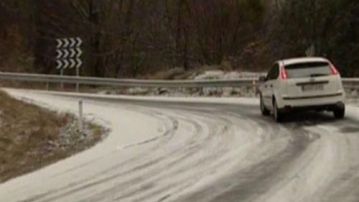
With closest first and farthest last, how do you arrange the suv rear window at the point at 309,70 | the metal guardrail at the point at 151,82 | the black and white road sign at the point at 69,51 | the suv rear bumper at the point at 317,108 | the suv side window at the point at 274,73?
the suv rear bumper at the point at 317,108, the suv rear window at the point at 309,70, the suv side window at the point at 274,73, the metal guardrail at the point at 151,82, the black and white road sign at the point at 69,51

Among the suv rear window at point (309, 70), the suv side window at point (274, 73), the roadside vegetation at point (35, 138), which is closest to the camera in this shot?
the roadside vegetation at point (35, 138)

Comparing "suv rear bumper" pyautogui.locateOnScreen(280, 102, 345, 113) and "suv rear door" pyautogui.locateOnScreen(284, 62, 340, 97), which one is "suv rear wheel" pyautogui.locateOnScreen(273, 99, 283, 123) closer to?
"suv rear bumper" pyautogui.locateOnScreen(280, 102, 345, 113)

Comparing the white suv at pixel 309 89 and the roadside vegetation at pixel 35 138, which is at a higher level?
the white suv at pixel 309 89

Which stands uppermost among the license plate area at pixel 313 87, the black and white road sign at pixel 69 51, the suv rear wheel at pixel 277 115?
the black and white road sign at pixel 69 51

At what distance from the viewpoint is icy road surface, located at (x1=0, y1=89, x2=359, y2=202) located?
398 inches

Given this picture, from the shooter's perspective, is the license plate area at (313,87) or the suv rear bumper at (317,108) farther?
the license plate area at (313,87)

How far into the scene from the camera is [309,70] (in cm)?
1836

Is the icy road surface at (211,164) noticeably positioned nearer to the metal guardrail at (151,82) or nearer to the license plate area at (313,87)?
the license plate area at (313,87)

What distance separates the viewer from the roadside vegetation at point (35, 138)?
48.5ft

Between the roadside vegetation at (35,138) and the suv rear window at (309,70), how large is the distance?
479cm

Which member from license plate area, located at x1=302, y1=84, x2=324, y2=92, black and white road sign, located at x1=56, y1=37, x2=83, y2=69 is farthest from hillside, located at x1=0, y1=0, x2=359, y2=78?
license plate area, located at x1=302, y1=84, x2=324, y2=92

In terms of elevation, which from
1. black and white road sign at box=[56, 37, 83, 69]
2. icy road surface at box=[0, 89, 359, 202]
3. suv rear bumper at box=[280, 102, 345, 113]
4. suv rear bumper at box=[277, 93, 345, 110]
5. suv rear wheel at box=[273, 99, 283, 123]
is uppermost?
black and white road sign at box=[56, 37, 83, 69]

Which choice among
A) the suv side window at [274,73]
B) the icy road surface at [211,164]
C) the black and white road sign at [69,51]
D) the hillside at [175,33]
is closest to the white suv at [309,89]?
the icy road surface at [211,164]

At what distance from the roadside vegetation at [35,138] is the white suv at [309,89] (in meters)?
4.38
